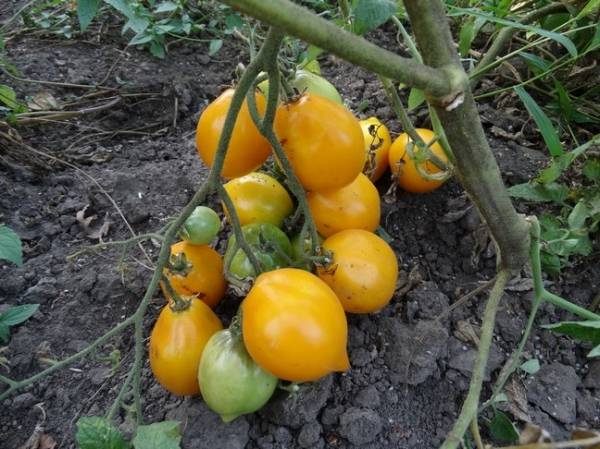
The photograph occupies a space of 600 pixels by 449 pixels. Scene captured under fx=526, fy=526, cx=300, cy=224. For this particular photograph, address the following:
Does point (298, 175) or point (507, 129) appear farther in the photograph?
point (507, 129)

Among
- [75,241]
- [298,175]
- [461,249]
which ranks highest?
[298,175]

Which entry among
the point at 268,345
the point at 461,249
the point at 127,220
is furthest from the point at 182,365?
the point at 461,249

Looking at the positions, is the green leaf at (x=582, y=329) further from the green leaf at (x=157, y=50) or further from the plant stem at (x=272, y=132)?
the green leaf at (x=157, y=50)

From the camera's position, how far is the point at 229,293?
53.2 inches

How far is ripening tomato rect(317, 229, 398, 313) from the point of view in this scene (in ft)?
3.81

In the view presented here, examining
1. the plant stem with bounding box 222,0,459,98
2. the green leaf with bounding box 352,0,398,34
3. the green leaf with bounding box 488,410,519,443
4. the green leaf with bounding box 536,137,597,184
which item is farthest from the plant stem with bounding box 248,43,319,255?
the green leaf with bounding box 536,137,597,184

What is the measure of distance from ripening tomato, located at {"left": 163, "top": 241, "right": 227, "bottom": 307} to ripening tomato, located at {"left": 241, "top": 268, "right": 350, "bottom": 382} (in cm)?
24

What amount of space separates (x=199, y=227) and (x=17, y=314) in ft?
1.67

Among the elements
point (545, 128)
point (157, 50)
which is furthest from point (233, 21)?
point (545, 128)

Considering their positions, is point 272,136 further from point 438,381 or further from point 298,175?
point 438,381

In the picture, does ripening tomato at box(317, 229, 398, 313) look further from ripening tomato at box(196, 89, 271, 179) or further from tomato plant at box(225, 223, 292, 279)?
ripening tomato at box(196, 89, 271, 179)

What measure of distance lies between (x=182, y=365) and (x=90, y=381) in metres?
0.33

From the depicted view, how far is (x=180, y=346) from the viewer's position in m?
1.11

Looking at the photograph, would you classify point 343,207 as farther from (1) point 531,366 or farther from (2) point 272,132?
(1) point 531,366
